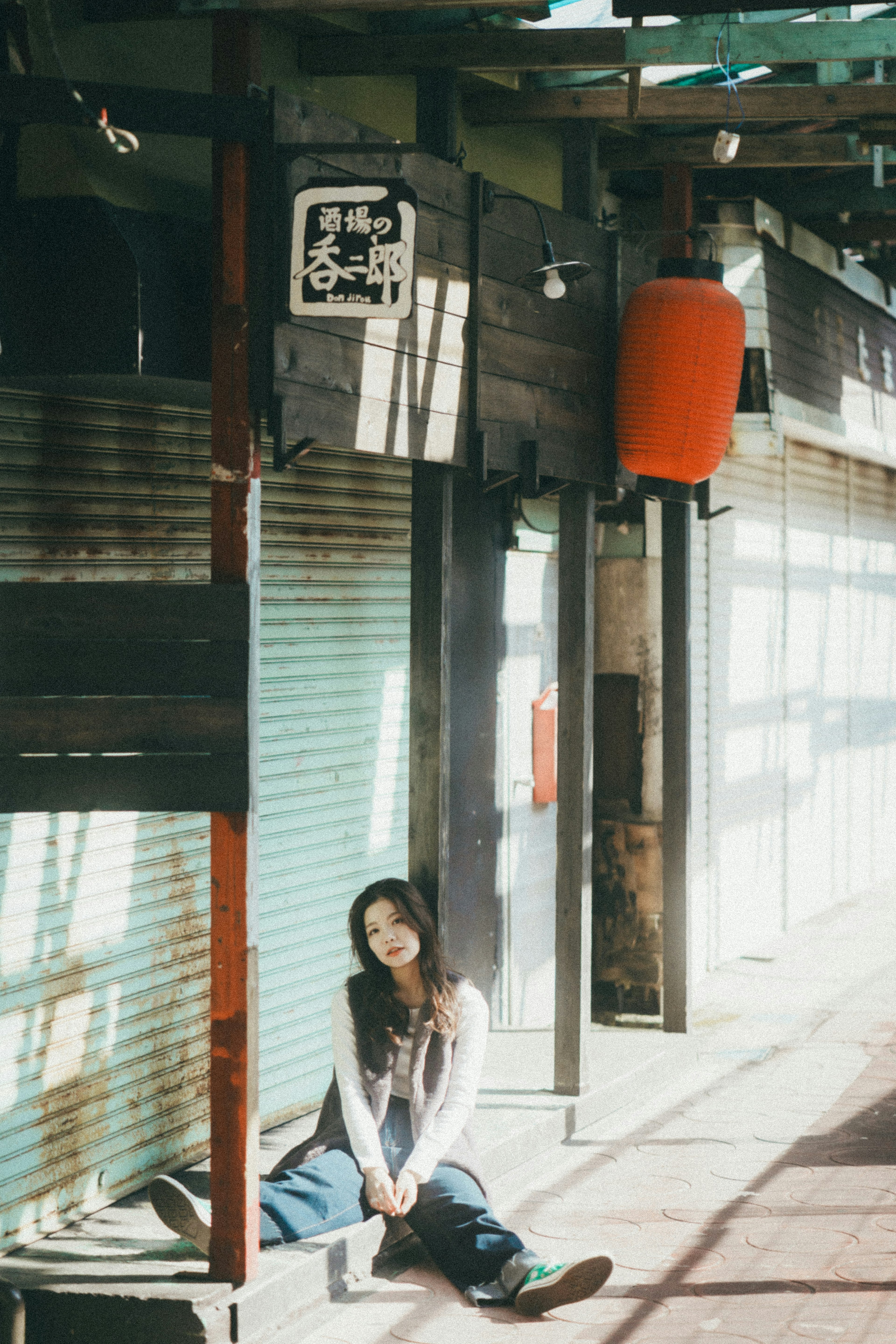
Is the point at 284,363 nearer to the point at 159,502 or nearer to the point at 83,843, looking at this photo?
the point at 159,502

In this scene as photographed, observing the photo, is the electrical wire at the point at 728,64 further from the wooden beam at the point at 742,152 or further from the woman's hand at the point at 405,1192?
the woman's hand at the point at 405,1192

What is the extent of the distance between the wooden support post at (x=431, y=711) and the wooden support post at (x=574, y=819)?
3.71 feet

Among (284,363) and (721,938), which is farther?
(721,938)

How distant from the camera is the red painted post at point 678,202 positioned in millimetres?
8391

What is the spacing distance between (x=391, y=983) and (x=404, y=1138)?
60cm

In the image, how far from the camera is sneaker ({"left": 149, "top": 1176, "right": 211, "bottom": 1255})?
16.2ft

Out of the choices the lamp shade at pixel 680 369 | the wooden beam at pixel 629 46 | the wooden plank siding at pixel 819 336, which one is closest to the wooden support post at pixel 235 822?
the wooden beam at pixel 629 46

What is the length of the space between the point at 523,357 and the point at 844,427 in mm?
6278

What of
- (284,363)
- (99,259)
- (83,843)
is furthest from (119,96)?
(83,843)

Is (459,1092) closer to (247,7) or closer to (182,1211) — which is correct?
(182,1211)

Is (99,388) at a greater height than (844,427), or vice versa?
(844,427)

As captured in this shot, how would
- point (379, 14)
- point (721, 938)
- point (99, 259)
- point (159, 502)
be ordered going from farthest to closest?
point (721, 938) → point (379, 14) → point (159, 502) → point (99, 259)

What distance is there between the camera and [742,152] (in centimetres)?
809

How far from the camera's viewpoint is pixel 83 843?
564 centimetres
